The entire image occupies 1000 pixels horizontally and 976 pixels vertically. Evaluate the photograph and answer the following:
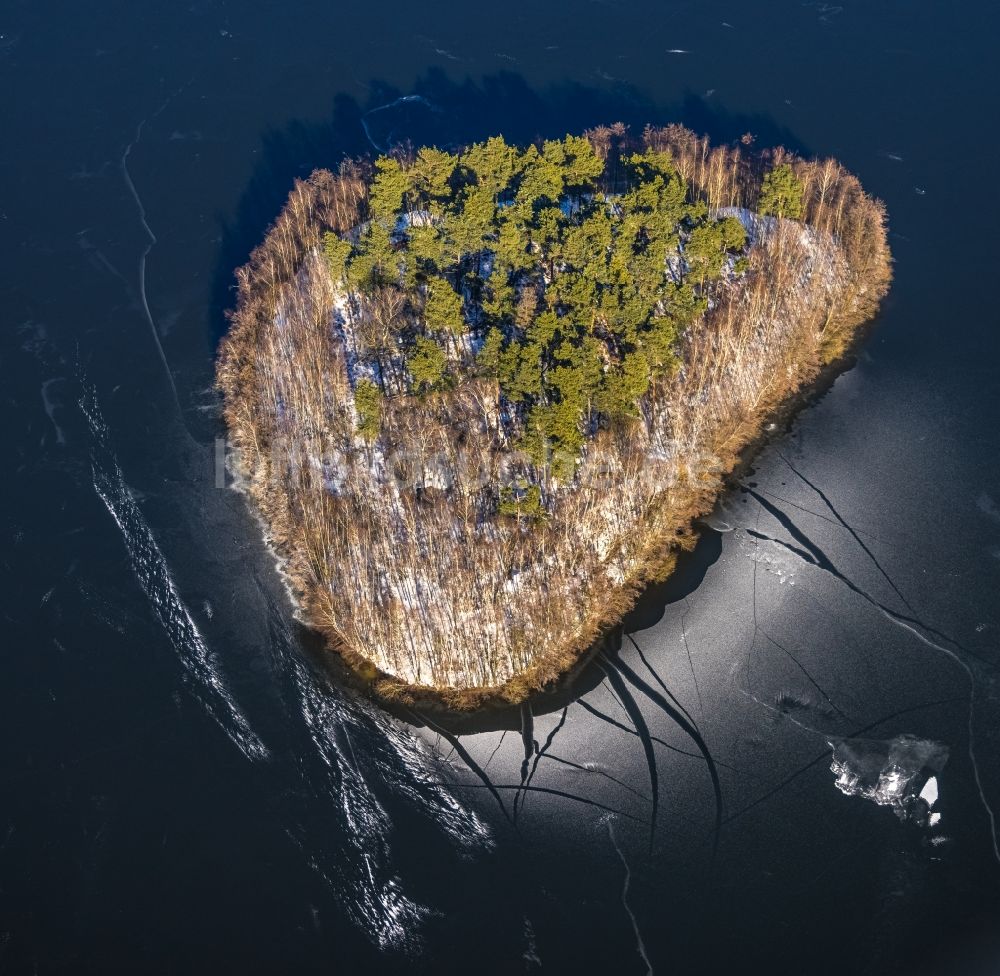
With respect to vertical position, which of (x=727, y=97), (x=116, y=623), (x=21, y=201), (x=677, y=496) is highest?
(x=727, y=97)

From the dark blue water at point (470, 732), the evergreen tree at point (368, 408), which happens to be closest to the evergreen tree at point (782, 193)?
the dark blue water at point (470, 732)

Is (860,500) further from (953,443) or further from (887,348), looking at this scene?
(887,348)

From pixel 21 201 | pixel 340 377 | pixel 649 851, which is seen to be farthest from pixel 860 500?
pixel 21 201

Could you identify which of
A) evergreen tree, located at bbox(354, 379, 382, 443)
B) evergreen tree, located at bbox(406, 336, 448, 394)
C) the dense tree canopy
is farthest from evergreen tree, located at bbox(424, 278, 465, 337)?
evergreen tree, located at bbox(354, 379, 382, 443)

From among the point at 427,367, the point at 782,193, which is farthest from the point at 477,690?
the point at 782,193

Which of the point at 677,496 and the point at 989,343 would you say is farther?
the point at 989,343

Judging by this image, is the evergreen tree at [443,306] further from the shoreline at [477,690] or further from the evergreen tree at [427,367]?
the shoreline at [477,690]
